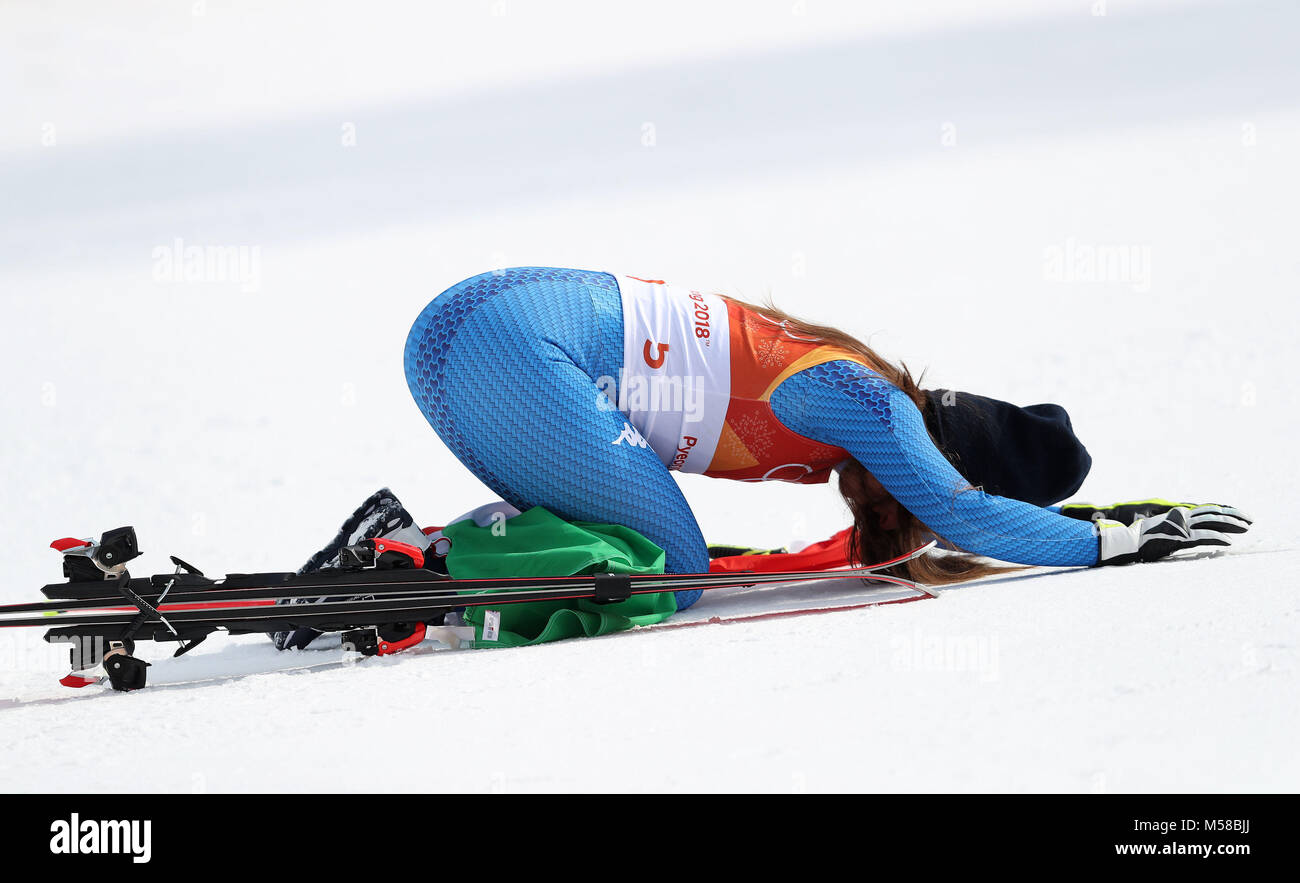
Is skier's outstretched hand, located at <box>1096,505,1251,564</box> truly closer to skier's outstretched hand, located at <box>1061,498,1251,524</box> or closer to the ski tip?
skier's outstretched hand, located at <box>1061,498,1251,524</box>

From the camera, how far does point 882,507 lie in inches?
86.0

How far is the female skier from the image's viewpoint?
1.96 m

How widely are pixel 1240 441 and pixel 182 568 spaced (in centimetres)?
287

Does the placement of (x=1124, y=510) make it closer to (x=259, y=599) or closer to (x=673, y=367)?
(x=673, y=367)

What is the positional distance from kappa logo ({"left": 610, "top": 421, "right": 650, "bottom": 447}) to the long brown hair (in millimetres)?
351

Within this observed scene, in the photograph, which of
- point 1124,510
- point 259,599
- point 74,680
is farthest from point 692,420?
point 74,680

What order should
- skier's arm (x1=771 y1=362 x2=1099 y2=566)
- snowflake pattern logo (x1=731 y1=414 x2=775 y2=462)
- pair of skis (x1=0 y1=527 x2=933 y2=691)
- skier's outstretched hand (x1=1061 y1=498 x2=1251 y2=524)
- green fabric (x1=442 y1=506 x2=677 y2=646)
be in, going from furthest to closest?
skier's outstretched hand (x1=1061 y1=498 x2=1251 y2=524), snowflake pattern logo (x1=731 y1=414 x2=775 y2=462), skier's arm (x1=771 y1=362 x2=1099 y2=566), green fabric (x1=442 y1=506 x2=677 y2=646), pair of skis (x1=0 y1=527 x2=933 y2=691)

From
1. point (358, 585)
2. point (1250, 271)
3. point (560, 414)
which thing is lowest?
point (358, 585)

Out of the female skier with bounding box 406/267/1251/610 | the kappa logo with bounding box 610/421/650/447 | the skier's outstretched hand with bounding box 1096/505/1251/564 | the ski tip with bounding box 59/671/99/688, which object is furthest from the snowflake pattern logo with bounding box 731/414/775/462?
the ski tip with bounding box 59/671/99/688

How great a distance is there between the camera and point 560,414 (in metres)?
1.93

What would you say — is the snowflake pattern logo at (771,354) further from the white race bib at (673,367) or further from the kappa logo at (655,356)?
the kappa logo at (655,356)

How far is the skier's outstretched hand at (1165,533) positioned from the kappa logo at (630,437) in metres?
0.84
